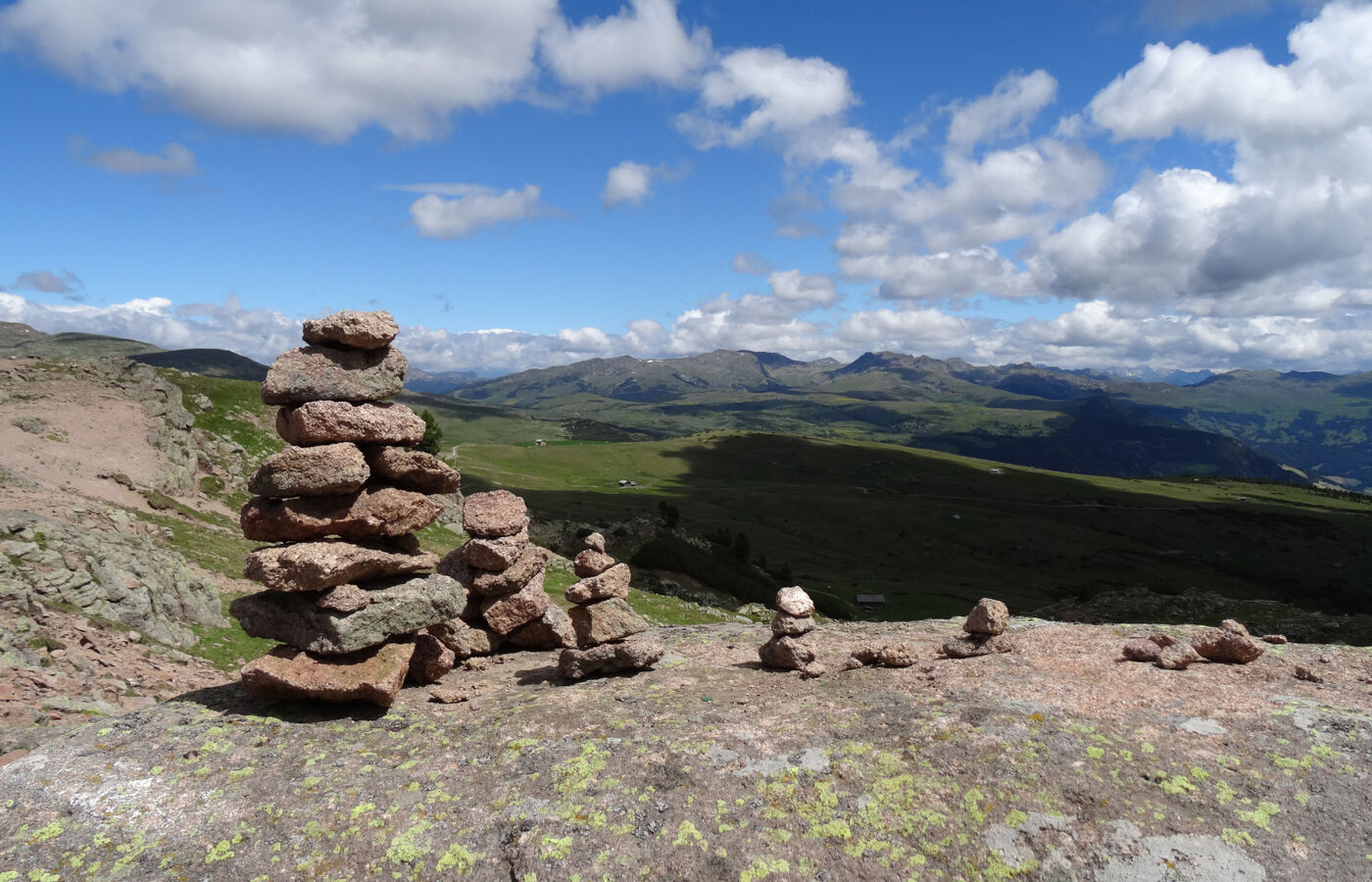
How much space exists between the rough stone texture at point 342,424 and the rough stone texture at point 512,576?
218 inches

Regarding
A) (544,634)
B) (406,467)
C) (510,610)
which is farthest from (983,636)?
(406,467)

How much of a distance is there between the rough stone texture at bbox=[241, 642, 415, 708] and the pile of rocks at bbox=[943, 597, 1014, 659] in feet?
44.4

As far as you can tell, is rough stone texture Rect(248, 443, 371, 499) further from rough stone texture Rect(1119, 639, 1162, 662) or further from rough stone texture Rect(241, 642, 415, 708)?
rough stone texture Rect(1119, 639, 1162, 662)

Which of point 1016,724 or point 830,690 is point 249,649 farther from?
point 1016,724

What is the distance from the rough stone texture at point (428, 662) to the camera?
701 inches

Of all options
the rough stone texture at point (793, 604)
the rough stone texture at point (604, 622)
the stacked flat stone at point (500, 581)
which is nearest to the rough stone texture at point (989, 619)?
the rough stone texture at point (793, 604)

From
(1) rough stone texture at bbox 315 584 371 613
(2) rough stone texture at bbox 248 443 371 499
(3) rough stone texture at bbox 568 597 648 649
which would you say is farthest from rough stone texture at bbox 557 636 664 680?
(2) rough stone texture at bbox 248 443 371 499

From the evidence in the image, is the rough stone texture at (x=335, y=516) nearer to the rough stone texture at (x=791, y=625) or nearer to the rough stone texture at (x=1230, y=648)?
the rough stone texture at (x=791, y=625)

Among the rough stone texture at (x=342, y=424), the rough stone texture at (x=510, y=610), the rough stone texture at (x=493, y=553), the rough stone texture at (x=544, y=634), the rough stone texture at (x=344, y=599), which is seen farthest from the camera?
the rough stone texture at (x=544, y=634)

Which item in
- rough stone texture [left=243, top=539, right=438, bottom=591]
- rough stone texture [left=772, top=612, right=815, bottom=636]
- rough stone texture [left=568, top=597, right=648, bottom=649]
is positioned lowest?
rough stone texture [left=568, top=597, right=648, bottom=649]

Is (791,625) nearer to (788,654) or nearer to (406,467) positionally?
(788,654)

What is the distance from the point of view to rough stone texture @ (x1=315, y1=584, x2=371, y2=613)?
15.2m

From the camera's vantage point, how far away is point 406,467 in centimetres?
1730

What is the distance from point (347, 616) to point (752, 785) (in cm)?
972
